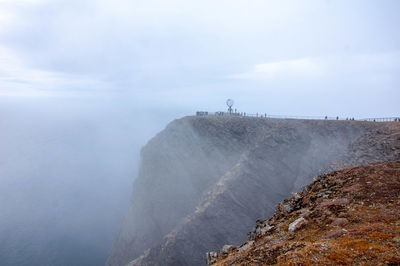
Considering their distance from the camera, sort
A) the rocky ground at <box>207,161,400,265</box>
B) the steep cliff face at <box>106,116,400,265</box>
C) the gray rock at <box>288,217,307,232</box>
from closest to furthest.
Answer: the rocky ground at <box>207,161,400,265</box>, the gray rock at <box>288,217,307,232</box>, the steep cliff face at <box>106,116,400,265</box>

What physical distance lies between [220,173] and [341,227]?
1622 inches

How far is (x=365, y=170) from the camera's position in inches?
759

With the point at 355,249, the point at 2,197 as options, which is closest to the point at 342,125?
the point at 355,249

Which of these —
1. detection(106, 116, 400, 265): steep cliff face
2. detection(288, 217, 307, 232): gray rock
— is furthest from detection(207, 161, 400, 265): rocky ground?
detection(106, 116, 400, 265): steep cliff face

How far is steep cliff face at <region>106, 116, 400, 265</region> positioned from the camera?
40938 millimetres

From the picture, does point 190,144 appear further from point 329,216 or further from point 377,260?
point 377,260

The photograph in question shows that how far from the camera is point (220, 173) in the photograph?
53250 millimetres

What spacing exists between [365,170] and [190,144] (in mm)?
44440

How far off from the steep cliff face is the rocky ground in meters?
18.9

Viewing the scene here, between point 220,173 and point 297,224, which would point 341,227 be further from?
point 220,173

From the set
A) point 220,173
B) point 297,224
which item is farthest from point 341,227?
point 220,173

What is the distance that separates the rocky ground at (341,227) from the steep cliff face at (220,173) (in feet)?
62.0

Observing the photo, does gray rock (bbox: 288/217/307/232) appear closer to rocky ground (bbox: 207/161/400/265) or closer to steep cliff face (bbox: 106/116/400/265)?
rocky ground (bbox: 207/161/400/265)

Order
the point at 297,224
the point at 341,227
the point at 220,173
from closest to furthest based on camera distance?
1. the point at 341,227
2. the point at 297,224
3. the point at 220,173
